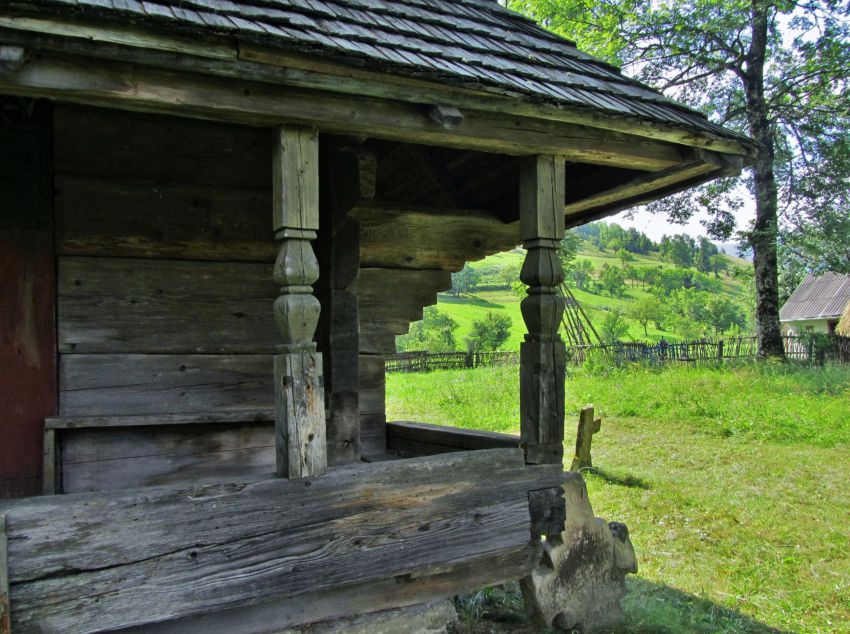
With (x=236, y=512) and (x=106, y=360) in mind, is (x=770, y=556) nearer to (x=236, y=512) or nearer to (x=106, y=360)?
(x=236, y=512)

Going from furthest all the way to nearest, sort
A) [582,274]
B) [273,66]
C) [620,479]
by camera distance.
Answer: [582,274] < [620,479] < [273,66]

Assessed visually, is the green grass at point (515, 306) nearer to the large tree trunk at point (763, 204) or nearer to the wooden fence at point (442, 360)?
the wooden fence at point (442, 360)

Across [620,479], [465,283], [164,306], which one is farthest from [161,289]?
[465,283]

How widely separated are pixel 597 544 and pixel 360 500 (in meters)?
1.88

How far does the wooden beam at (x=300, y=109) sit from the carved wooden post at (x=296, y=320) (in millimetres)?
173

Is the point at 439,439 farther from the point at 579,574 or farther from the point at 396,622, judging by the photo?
the point at 396,622

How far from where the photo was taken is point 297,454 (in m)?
3.22

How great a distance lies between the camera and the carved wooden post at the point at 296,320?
3.23 meters

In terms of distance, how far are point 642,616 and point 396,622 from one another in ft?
6.19

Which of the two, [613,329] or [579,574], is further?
[613,329]

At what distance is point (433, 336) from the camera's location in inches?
2136

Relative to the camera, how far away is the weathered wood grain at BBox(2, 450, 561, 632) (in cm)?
275

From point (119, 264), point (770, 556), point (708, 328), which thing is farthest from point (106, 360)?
point (708, 328)

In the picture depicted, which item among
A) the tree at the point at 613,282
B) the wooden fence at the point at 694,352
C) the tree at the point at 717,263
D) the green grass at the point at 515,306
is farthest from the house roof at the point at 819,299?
the tree at the point at 717,263
